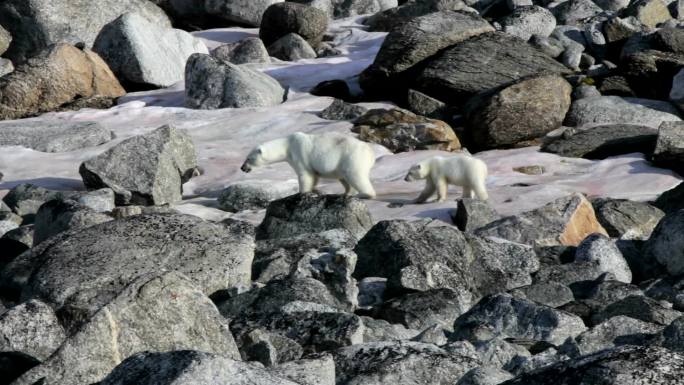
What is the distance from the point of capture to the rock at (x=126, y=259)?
11547mm

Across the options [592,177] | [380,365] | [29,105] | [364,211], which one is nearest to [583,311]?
[380,365]

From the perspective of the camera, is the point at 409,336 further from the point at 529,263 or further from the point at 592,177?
the point at 592,177

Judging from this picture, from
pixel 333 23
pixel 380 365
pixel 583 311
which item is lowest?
pixel 333 23

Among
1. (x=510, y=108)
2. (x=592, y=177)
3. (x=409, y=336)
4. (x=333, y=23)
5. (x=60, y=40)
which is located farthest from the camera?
(x=333, y=23)

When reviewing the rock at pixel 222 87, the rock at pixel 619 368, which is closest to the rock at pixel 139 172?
the rock at pixel 222 87

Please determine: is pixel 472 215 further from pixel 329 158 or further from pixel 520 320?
pixel 520 320

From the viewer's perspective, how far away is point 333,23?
35969 millimetres

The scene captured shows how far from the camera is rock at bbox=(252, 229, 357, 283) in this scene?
1288 cm

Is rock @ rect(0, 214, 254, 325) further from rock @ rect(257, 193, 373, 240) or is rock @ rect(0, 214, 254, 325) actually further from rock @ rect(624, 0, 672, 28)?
rock @ rect(624, 0, 672, 28)

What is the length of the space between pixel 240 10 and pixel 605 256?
2273 cm

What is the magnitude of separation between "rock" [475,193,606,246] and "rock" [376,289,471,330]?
15.3 ft

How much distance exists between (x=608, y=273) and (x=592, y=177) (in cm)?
882

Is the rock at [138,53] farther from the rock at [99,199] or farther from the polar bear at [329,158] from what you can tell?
the polar bear at [329,158]

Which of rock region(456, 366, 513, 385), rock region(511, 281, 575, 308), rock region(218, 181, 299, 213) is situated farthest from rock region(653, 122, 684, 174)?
rock region(456, 366, 513, 385)
